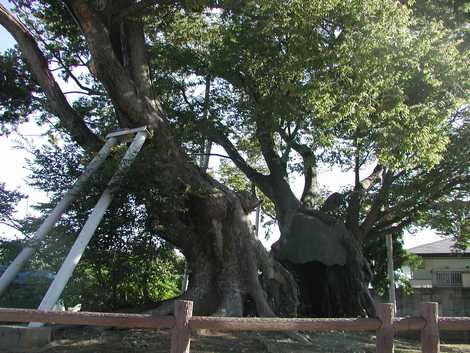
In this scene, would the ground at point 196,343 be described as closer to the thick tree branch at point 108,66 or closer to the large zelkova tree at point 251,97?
the large zelkova tree at point 251,97

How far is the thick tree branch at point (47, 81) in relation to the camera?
1158cm

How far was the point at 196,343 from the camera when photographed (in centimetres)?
955

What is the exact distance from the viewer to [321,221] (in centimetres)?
1795

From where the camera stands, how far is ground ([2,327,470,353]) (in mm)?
9030

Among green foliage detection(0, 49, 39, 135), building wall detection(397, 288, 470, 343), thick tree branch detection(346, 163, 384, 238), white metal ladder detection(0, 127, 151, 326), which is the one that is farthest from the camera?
building wall detection(397, 288, 470, 343)

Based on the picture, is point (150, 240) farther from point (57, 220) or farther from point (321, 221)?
point (321, 221)

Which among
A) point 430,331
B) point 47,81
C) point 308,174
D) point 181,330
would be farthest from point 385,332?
point 308,174

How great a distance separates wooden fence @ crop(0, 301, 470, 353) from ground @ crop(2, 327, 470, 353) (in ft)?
8.64

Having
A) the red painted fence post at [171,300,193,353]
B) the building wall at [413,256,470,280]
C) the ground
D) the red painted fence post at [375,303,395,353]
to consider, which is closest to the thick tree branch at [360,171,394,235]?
the ground

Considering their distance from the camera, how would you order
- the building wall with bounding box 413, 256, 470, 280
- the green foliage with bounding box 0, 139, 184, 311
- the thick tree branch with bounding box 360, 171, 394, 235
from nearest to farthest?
the green foliage with bounding box 0, 139, 184, 311
the thick tree branch with bounding box 360, 171, 394, 235
the building wall with bounding box 413, 256, 470, 280

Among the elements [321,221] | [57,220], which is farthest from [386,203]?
[57,220]


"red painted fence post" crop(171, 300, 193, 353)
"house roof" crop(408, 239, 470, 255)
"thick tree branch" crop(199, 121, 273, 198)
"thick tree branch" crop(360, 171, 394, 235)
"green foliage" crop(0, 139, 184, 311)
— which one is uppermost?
"house roof" crop(408, 239, 470, 255)

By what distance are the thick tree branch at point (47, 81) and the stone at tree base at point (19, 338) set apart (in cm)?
490

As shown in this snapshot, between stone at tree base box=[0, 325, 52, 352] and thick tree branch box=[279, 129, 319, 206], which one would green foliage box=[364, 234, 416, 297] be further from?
stone at tree base box=[0, 325, 52, 352]
